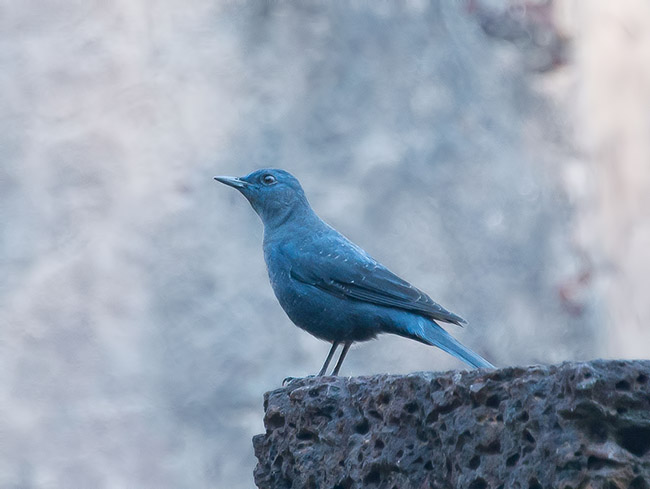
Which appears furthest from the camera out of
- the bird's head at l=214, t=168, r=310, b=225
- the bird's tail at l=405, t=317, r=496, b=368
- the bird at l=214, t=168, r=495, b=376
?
the bird's head at l=214, t=168, r=310, b=225

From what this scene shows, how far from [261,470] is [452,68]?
3130 millimetres

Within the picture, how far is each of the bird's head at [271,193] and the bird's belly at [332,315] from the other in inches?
19.1

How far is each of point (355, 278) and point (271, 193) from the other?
2.21 ft

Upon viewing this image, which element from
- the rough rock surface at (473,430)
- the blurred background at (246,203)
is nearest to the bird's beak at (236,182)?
the blurred background at (246,203)

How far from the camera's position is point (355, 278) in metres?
3.51

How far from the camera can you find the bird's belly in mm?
3457

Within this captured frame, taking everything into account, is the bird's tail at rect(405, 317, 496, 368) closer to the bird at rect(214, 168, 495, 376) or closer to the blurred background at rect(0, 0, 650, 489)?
the bird at rect(214, 168, 495, 376)

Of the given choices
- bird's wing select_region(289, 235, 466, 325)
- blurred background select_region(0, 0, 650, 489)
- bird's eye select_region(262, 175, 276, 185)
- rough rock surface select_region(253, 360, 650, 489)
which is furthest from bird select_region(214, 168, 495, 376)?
blurred background select_region(0, 0, 650, 489)

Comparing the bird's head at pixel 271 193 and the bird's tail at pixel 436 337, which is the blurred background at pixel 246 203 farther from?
the bird's tail at pixel 436 337

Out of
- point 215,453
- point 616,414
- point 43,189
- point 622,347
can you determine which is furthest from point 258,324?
point 616,414

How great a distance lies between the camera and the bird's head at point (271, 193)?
13.0ft

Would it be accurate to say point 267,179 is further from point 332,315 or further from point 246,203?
point 246,203

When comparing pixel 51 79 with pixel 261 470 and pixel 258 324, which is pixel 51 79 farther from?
pixel 261 470

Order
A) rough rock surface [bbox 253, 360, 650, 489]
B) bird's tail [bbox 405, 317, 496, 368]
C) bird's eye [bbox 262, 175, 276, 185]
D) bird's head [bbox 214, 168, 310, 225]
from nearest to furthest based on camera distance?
rough rock surface [bbox 253, 360, 650, 489], bird's tail [bbox 405, 317, 496, 368], bird's head [bbox 214, 168, 310, 225], bird's eye [bbox 262, 175, 276, 185]
